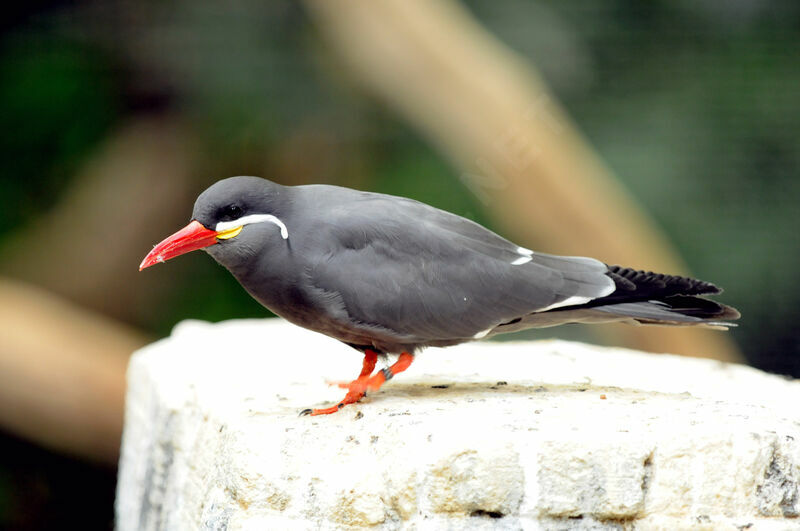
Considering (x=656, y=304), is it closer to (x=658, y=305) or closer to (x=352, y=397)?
(x=658, y=305)

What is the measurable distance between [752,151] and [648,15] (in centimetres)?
91

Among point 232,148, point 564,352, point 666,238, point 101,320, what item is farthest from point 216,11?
point 564,352

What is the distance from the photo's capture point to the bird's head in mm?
2639

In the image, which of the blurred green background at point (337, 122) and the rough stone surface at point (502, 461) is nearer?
the rough stone surface at point (502, 461)

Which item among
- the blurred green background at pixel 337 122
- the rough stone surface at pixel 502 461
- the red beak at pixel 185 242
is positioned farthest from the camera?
the blurred green background at pixel 337 122

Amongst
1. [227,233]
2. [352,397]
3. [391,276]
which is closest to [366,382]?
[352,397]

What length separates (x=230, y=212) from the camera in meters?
2.66

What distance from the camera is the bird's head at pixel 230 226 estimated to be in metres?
2.64

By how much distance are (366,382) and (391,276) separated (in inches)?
11.3

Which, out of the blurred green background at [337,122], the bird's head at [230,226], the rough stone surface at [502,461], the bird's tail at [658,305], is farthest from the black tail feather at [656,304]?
the blurred green background at [337,122]

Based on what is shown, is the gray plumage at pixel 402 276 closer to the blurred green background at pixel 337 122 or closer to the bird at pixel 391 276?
the bird at pixel 391 276

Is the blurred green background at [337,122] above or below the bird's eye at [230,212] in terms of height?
above

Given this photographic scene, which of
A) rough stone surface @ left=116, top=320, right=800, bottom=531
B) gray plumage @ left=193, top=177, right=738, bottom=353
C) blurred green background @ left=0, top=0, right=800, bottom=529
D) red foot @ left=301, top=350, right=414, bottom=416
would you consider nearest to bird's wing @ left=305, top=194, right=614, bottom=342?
gray plumage @ left=193, top=177, right=738, bottom=353

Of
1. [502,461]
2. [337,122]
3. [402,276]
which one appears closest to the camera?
[502,461]
